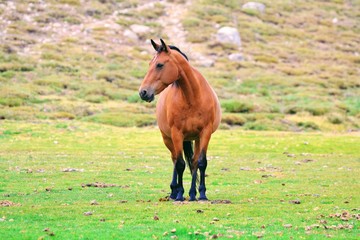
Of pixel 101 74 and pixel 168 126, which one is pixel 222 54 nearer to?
pixel 101 74

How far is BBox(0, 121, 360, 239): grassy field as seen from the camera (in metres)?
10.4

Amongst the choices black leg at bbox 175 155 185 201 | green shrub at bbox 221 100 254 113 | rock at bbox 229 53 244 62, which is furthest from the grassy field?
rock at bbox 229 53 244 62

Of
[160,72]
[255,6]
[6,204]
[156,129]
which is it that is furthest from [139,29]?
[6,204]

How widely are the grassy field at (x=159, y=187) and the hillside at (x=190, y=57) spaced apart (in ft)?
27.5

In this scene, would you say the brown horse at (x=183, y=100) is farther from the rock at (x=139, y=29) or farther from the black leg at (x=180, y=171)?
the rock at (x=139, y=29)

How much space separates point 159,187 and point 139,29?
5511cm

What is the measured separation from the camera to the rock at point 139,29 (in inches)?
2768

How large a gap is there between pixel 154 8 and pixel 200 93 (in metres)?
66.7

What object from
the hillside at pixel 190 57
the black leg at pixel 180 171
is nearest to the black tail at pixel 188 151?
the black leg at pixel 180 171

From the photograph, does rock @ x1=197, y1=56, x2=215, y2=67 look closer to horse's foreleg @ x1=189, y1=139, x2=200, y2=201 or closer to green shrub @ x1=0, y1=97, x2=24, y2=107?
green shrub @ x1=0, y1=97, x2=24, y2=107

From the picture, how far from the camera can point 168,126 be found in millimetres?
14023

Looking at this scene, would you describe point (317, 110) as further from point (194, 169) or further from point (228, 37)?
point (194, 169)

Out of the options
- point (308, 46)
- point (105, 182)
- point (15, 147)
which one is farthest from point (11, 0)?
point (105, 182)

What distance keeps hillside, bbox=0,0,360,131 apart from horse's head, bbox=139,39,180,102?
80.8 ft
